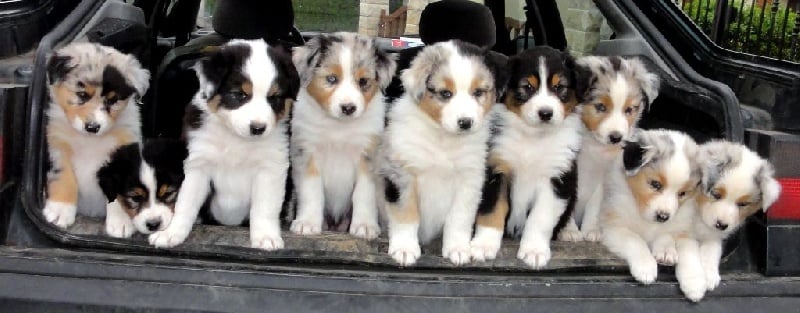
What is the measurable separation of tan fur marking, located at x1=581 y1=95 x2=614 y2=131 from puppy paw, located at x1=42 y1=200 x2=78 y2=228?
8.33 feet

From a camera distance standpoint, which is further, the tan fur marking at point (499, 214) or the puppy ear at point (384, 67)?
the puppy ear at point (384, 67)

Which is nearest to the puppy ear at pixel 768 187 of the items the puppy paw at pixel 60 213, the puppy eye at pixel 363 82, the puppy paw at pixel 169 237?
the puppy eye at pixel 363 82

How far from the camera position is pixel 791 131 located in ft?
9.39

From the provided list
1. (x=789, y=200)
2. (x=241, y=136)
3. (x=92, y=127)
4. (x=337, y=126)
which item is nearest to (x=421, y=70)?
(x=337, y=126)

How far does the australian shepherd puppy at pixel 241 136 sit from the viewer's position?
326 cm

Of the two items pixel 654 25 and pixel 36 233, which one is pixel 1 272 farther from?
pixel 654 25

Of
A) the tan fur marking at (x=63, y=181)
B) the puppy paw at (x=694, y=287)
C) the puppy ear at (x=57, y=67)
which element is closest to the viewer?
the puppy paw at (x=694, y=287)

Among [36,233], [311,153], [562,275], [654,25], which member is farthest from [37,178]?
[654,25]

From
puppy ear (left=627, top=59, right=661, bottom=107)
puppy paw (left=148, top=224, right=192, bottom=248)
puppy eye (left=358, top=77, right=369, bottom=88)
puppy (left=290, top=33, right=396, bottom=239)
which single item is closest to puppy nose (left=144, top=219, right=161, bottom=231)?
puppy paw (left=148, top=224, right=192, bottom=248)

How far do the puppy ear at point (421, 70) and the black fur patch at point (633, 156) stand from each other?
3.20 ft

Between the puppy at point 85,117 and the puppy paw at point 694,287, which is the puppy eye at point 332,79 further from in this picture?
the puppy paw at point 694,287

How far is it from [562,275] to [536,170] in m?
0.83

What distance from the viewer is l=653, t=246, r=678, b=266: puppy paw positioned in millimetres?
3050

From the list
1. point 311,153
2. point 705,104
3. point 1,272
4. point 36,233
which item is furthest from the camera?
point 311,153
